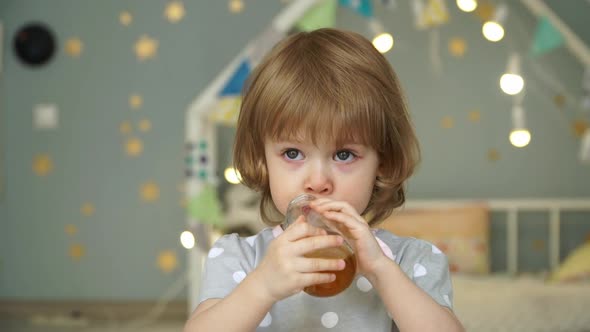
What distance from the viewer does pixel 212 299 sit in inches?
29.4

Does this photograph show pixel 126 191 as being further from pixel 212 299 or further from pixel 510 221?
pixel 212 299

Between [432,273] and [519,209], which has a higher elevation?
[432,273]

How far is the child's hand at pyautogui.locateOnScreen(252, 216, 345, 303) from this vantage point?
618mm

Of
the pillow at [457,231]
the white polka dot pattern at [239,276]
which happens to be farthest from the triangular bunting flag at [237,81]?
the white polka dot pattern at [239,276]

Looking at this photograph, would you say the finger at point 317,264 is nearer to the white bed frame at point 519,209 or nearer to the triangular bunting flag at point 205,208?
the triangular bunting flag at point 205,208

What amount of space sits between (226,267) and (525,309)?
1.48 m

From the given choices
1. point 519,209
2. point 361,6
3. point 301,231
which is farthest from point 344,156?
point 519,209

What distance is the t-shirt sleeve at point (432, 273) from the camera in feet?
2.47

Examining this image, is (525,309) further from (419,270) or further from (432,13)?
(419,270)

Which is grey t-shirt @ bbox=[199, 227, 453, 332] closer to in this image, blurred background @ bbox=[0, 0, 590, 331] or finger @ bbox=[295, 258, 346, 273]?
finger @ bbox=[295, 258, 346, 273]

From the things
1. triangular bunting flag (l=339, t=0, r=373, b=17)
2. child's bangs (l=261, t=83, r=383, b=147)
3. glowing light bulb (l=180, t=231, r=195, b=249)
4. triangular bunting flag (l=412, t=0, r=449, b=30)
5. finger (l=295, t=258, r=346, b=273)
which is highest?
triangular bunting flag (l=339, t=0, r=373, b=17)

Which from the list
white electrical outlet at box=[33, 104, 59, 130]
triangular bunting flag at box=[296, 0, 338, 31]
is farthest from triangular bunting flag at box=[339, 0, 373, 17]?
white electrical outlet at box=[33, 104, 59, 130]

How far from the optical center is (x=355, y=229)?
67cm

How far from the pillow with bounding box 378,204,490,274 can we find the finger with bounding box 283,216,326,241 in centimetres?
193
